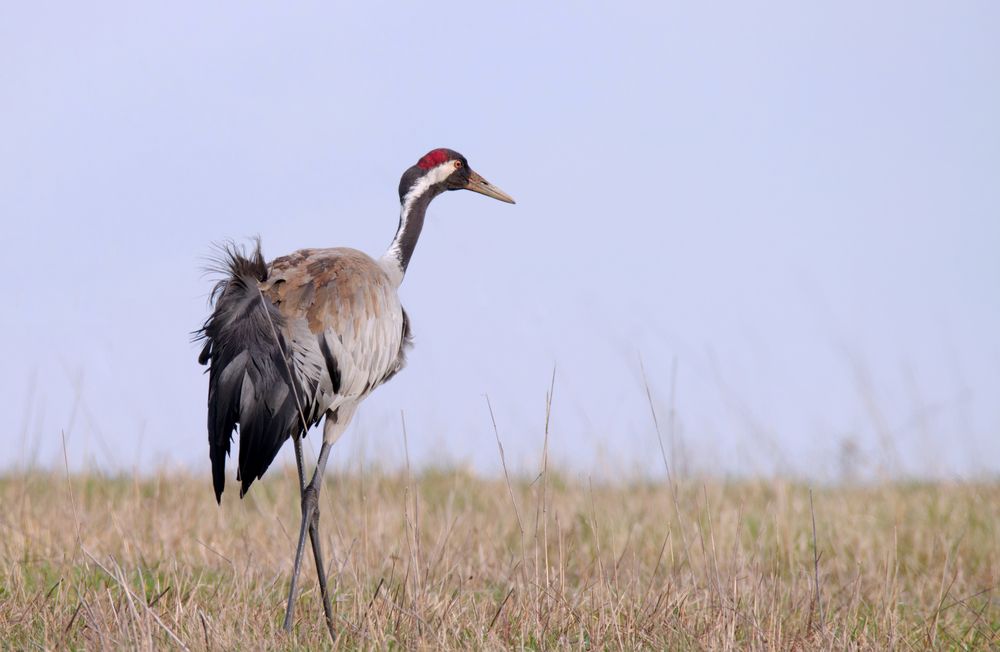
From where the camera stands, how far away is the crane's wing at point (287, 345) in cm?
486

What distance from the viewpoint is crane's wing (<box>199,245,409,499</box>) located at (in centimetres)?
486

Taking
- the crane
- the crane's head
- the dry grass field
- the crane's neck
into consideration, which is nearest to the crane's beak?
the crane's head

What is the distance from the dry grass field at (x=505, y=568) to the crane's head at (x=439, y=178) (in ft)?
4.97

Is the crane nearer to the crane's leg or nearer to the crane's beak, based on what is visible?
the crane's leg

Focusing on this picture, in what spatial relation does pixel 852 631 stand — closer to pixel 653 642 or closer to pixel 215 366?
pixel 653 642

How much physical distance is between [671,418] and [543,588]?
1.33 m

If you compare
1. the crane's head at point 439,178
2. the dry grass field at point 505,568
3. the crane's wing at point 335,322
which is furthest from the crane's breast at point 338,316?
the crane's head at point 439,178

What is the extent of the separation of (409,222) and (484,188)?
61cm

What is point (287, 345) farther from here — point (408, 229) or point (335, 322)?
point (408, 229)

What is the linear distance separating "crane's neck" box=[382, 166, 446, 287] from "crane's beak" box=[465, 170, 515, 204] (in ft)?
0.72

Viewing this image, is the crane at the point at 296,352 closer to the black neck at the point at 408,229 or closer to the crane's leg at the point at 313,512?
the crane's leg at the point at 313,512

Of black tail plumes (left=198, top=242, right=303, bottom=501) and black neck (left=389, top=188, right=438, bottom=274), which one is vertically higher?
black neck (left=389, top=188, right=438, bottom=274)

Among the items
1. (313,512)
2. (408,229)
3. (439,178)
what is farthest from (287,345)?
(439,178)

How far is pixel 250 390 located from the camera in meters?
4.86
